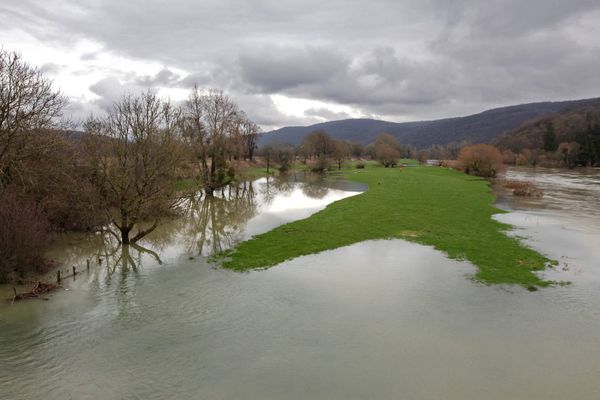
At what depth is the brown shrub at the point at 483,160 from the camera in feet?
254

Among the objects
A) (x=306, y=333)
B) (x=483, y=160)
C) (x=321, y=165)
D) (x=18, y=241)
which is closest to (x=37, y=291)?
(x=18, y=241)

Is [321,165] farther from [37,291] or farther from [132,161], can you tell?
[37,291]

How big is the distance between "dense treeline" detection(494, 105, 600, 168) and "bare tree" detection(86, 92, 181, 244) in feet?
448

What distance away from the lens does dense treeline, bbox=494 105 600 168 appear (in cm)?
12406

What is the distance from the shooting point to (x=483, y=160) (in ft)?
258

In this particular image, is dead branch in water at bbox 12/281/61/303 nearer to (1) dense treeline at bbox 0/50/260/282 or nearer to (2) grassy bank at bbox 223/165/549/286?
(1) dense treeline at bbox 0/50/260/282

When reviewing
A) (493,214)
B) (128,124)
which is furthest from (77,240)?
(493,214)

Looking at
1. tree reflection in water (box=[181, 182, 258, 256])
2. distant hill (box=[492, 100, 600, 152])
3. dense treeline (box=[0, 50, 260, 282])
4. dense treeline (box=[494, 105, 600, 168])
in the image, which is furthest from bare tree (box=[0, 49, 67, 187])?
distant hill (box=[492, 100, 600, 152])

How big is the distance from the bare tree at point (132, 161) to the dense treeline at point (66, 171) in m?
0.06

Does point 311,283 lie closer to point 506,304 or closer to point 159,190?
point 506,304

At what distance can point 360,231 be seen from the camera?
26.4 meters

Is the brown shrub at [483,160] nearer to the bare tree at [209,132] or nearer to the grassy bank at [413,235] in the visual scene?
the grassy bank at [413,235]

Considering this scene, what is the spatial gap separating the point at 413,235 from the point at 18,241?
69.4 ft

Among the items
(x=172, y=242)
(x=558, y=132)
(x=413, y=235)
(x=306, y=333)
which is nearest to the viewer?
(x=306, y=333)
